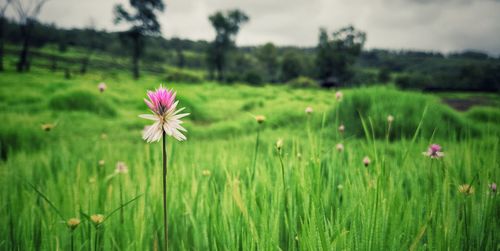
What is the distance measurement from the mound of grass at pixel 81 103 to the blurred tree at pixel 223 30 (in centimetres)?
3866

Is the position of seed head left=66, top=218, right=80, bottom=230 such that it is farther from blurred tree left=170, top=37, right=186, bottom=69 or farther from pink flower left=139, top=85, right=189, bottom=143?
A: blurred tree left=170, top=37, right=186, bottom=69

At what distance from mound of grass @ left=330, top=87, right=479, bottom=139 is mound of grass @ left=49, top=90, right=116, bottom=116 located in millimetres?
6204

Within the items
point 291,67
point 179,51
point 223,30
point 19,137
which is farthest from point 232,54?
point 19,137

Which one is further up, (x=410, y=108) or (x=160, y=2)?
(x=160, y=2)

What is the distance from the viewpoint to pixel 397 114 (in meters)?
3.99

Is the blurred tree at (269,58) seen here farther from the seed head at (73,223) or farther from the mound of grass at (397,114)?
the seed head at (73,223)

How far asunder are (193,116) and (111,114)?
229 cm

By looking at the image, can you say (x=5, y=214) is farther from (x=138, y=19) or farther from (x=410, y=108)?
(x=138, y=19)

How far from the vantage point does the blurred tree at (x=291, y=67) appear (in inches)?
2625

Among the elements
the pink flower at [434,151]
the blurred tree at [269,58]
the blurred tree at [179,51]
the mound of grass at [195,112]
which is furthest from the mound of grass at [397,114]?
the blurred tree at [179,51]

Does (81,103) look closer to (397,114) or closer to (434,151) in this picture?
(397,114)

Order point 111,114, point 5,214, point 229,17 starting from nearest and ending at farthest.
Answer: point 5,214 < point 111,114 < point 229,17

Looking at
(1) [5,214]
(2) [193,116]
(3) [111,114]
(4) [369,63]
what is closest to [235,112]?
(2) [193,116]

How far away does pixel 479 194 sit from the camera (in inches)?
44.4
